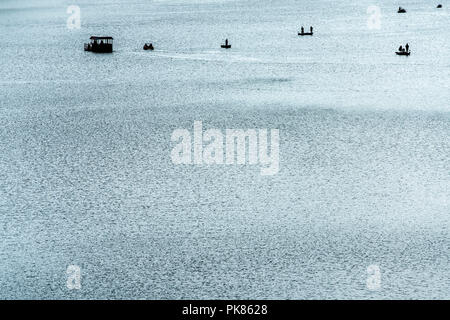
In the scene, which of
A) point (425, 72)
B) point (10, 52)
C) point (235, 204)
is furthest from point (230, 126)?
point (10, 52)

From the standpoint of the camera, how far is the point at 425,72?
171 ft

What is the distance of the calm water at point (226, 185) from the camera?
1722 cm

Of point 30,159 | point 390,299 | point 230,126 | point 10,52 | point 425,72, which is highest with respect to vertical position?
point 10,52

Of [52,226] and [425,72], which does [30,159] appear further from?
[425,72]

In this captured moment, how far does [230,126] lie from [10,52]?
43.9m

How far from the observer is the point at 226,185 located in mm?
24922

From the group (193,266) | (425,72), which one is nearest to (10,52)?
(425,72)

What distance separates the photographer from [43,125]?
116 feet

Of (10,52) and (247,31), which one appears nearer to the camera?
(10,52)

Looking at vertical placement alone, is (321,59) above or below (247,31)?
below

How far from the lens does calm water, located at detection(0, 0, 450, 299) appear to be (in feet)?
56.5

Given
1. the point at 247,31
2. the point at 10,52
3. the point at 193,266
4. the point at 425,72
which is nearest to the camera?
the point at 193,266

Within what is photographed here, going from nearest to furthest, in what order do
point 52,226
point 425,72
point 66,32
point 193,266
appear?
1. point 193,266
2. point 52,226
3. point 425,72
4. point 66,32

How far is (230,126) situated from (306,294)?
1894cm
